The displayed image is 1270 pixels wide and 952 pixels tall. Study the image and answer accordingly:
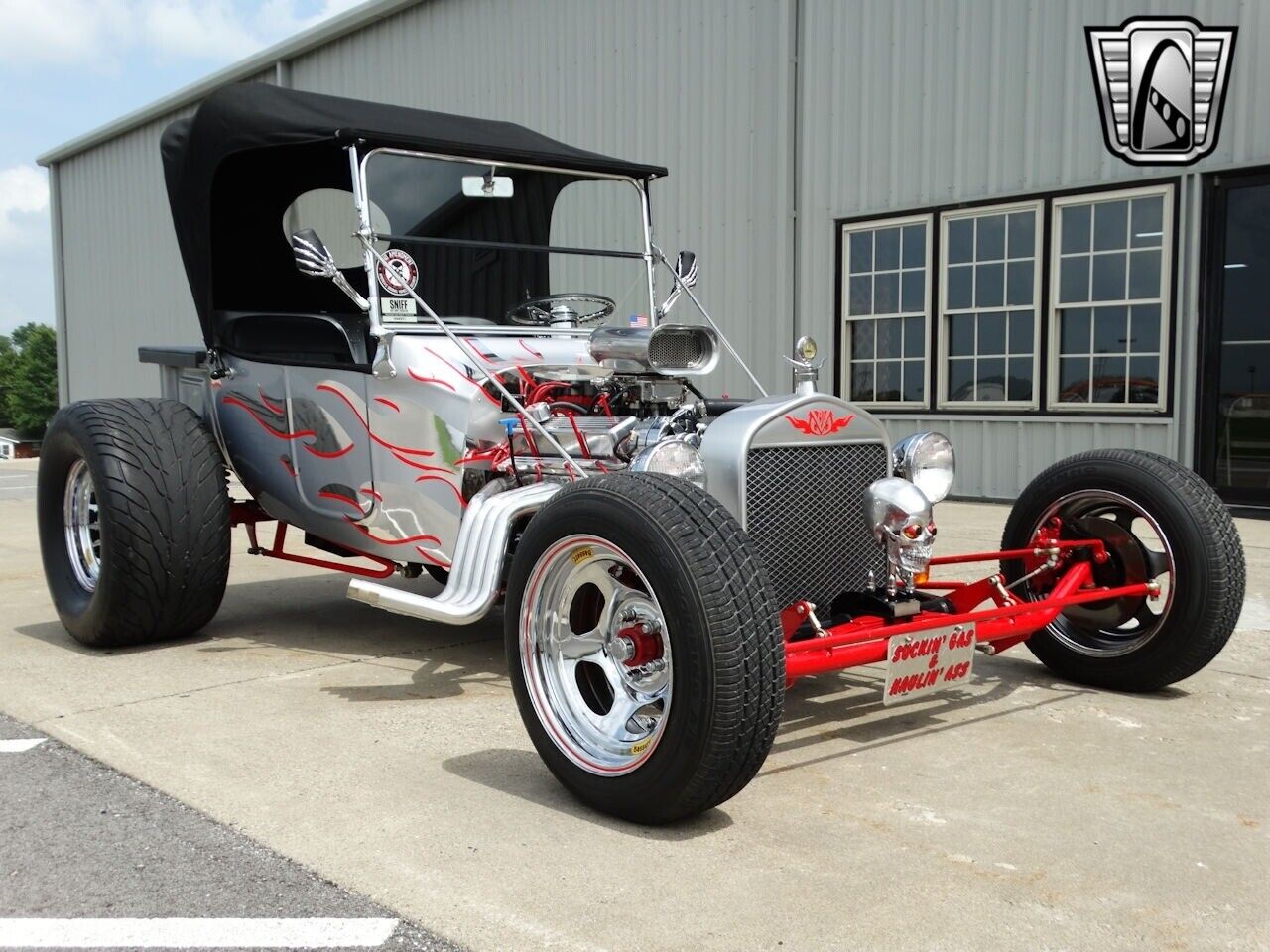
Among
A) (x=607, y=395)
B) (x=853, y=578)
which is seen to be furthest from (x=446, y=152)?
(x=853, y=578)

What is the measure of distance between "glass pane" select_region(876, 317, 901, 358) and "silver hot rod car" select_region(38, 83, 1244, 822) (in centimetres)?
584

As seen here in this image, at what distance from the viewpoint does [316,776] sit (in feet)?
11.3

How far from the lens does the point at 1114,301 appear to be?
9.83 meters

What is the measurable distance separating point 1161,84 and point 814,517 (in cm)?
744

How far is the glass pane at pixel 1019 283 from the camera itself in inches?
409

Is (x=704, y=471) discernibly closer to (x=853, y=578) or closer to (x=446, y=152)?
(x=853, y=578)

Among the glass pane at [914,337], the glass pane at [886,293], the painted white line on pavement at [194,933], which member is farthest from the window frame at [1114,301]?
the painted white line on pavement at [194,933]

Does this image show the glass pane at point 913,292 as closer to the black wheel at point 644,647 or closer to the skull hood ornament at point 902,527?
the skull hood ornament at point 902,527

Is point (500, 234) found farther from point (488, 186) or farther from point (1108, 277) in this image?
point (1108, 277)

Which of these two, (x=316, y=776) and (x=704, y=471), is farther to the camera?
(x=704, y=471)

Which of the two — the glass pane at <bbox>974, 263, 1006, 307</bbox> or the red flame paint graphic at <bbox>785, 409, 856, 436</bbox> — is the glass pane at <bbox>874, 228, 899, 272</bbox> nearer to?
the glass pane at <bbox>974, 263, 1006, 307</bbox>

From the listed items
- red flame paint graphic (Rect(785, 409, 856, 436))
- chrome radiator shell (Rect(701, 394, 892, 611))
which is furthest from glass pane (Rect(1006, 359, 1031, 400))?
red flame paint graphic (Rect(785, 409, 856, 436))

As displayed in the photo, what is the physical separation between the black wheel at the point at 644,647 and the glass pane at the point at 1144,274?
7787 mm

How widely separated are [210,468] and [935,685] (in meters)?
3.28
